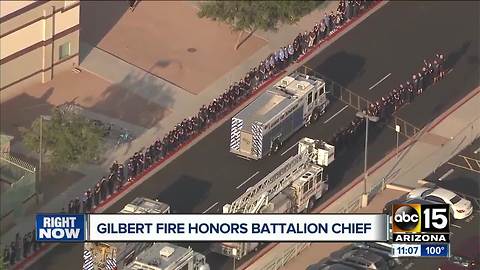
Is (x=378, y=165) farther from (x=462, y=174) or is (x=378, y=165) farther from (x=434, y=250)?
(x=434, y=250)

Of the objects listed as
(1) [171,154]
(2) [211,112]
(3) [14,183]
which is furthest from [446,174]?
(3) [14,183]

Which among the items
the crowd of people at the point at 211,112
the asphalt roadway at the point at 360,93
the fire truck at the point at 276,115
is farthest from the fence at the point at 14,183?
the fire truck at the point at 276,115

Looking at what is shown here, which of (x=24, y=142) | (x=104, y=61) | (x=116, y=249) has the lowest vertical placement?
(x=116, y=249)

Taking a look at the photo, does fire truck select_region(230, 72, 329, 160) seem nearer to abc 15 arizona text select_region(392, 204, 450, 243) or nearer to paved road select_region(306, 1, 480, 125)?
paved road select_region(306, 1, 480, 125)

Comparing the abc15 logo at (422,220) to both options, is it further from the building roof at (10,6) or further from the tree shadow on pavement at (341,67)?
the building roof at (10,6)

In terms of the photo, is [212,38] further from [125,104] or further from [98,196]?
[98,196]

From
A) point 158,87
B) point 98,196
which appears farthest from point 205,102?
point 98,196

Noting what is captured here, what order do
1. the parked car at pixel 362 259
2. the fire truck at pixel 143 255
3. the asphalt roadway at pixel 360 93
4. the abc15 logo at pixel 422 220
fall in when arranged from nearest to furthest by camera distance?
the abc15 logo at pixel 422 220, the fire truck at pixel 143 255, the parked car at pixel 362 259, the asphalt roadway at pixel 360 93

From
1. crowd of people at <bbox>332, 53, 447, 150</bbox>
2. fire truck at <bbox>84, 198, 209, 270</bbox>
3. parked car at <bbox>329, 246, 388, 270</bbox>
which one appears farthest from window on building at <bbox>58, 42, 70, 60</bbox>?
parked car at <bbox>329, 246, 388, 270</bbox>
